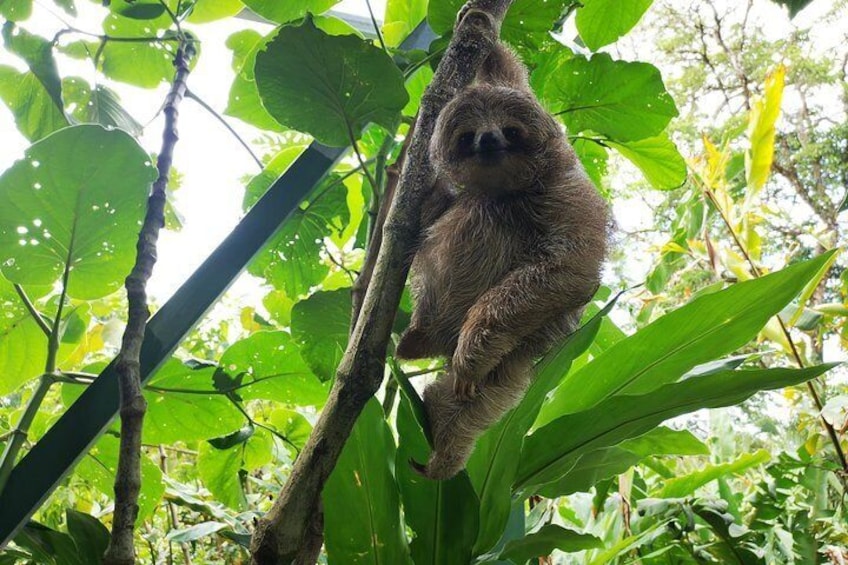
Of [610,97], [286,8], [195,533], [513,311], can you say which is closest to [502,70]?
[610,97]

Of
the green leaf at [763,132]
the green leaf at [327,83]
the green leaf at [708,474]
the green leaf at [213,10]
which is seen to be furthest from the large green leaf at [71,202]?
the green leaf at [763,132]

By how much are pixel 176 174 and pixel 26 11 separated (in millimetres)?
988

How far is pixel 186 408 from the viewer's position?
57.6 inches

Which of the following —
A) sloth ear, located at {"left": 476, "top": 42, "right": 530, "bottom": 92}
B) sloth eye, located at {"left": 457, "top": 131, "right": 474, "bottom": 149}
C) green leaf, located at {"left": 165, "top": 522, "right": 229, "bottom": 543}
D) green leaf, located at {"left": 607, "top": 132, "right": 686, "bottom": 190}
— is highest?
green leaf, located at {"left": 607, "top": 132, "right": 686, "bottom": 190}

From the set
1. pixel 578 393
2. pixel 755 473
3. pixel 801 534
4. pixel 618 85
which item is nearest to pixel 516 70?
pixel 618 85

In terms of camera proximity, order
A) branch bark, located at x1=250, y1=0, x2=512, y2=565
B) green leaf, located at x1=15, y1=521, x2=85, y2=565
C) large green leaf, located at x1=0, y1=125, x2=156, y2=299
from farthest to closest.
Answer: green leaf, located at x1=15, y1=521, x2=85, y2=565, large green leaf, located at x1=0, y1=125, x2=156, y2=299, branch bark, located at x1=250, y1=0, x2=512, y2=565

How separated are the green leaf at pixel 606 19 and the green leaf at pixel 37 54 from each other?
1122 millimetres

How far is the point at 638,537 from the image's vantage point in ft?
5.24

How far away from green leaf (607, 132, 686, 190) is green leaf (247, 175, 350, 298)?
676 millimetres

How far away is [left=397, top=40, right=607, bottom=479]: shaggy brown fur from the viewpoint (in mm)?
1068

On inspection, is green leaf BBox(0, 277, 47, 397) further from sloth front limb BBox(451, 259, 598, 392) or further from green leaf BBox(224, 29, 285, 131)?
sloth front limb BBox(451, 259, 598, 392)

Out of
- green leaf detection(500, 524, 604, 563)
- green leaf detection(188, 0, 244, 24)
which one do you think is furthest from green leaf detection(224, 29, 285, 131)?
green leaf detection(500, 524, 604, 563)

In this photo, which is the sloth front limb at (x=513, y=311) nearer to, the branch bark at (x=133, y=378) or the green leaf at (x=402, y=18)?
the branch bark at (x=133, y=378)

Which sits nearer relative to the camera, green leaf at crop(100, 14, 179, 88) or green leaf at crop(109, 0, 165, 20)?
green leaf at crop(109, 0, 165, 20)
